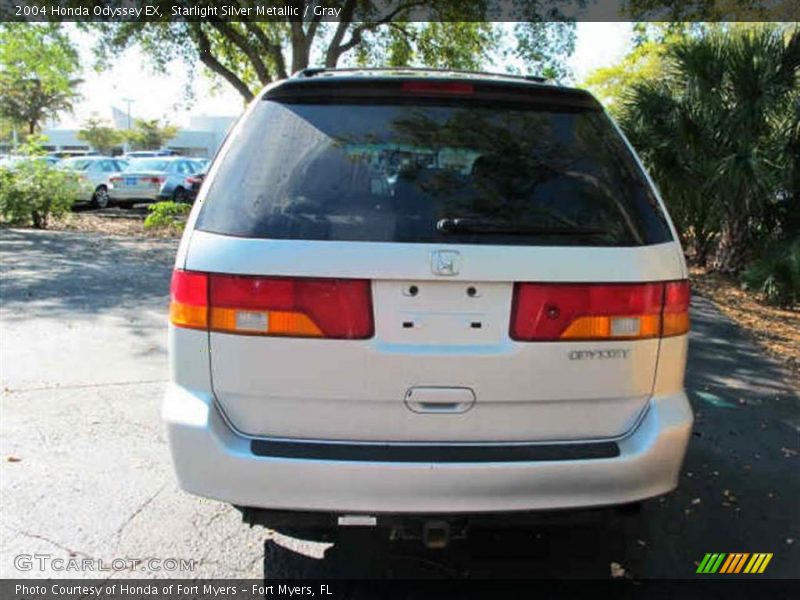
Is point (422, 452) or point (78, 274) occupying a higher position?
point (422, 452)

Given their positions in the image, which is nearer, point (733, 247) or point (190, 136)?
point (733, 247)

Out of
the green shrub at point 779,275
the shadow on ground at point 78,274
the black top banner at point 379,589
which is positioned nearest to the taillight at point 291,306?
the black top banner at point 379,589

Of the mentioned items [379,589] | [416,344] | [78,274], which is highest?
[416,344]

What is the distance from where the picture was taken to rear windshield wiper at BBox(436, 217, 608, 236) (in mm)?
2412

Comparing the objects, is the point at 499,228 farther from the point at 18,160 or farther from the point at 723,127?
the point at 18,160

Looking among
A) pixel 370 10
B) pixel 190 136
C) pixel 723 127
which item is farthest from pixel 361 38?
pixel 190 136

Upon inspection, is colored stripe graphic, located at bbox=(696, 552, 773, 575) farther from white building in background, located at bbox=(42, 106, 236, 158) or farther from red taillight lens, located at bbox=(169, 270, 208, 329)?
white building in background, located at bbox=(42, 106, 236, 158)

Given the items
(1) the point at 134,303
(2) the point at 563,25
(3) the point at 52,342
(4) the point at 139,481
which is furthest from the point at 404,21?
(4) the point at 139,481

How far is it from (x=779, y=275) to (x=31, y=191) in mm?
12902

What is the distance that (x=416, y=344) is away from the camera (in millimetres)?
2398

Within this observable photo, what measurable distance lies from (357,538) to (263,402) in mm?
1240

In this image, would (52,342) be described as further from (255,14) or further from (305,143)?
(255,14)

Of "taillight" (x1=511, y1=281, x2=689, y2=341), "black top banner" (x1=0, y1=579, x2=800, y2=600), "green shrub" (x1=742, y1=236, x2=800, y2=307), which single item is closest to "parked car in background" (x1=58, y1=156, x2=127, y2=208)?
"green shrub" (x1=742, y1=236, x2=800, y2=307)

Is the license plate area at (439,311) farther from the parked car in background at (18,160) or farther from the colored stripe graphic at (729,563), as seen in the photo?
the parked car in background at (18,160)
